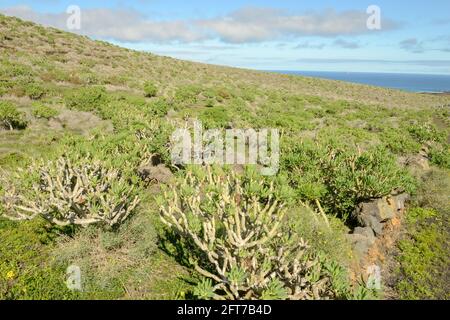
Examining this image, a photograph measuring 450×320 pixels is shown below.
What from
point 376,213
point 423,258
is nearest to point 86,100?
point 376,213

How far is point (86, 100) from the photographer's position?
23.0 meters

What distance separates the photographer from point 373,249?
9070 millimetres

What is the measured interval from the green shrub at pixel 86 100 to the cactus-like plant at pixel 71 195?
1461 cm

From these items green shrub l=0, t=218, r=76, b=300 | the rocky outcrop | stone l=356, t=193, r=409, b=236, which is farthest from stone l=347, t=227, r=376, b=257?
green shrub l=0, t=218, r=76, b=300

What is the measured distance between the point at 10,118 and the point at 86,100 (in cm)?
591

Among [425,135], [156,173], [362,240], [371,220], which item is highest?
[425,135]

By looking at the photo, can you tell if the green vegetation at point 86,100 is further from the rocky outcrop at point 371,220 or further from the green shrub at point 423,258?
the green shrub at point 423,258

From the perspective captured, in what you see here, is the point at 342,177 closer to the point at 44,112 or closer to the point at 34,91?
the point at 44,112

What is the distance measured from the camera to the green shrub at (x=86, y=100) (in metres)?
22.2

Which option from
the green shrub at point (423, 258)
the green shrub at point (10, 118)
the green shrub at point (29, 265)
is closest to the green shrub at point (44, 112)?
the green shrub at point (10, 118)

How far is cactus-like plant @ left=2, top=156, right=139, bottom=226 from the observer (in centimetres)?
739

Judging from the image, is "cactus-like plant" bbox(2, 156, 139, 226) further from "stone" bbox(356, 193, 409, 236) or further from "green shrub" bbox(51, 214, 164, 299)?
"stone" bbox(356, 193, 409, 236)
